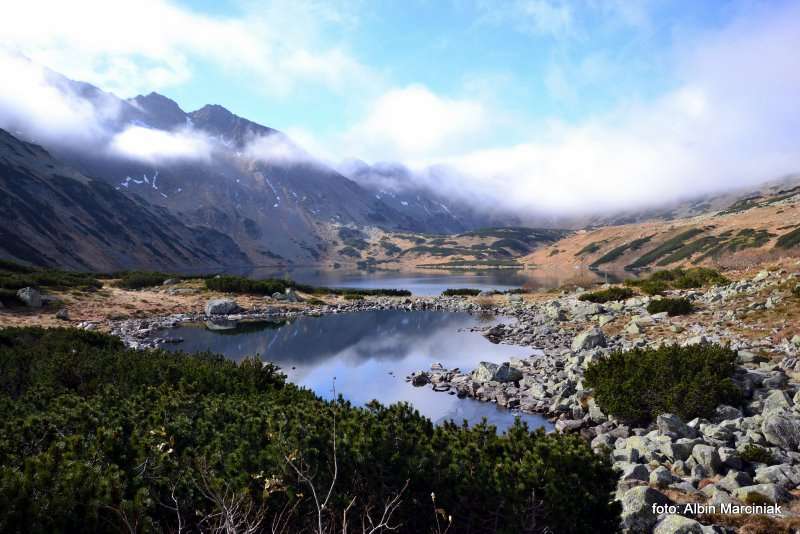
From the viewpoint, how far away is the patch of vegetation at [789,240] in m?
77.6

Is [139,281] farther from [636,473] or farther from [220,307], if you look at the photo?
[636,473]

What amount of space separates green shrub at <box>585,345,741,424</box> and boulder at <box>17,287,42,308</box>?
40.6m

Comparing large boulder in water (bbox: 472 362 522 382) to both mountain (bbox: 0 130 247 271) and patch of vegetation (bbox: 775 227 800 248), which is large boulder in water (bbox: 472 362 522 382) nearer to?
patch of vegetation (bbox: 775 227 800 248)

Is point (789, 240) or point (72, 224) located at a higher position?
point (72, 224)

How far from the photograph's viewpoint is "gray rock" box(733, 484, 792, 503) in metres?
8.54

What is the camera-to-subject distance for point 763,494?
8.60 metres

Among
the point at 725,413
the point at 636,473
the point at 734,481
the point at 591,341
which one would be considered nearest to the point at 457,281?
the point at 591,341

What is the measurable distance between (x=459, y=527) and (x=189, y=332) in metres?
36.9

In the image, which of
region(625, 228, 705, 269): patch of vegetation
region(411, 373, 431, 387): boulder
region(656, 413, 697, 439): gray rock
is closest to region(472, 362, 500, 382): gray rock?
region(411, 373, 431, 387): boulder

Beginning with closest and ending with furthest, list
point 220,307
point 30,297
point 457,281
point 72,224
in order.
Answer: point 30,297 → point 220,307 → point 457,281 → point 72,224

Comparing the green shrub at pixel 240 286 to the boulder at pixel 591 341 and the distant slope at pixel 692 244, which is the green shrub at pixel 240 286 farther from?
the distant slope at pixel 692 244

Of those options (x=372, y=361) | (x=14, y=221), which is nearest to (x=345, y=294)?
(x=372, y=361)

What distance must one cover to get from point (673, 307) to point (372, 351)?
64.5 ft

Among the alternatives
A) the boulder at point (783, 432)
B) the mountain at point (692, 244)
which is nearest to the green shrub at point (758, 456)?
the boulder at point (783, 432)
